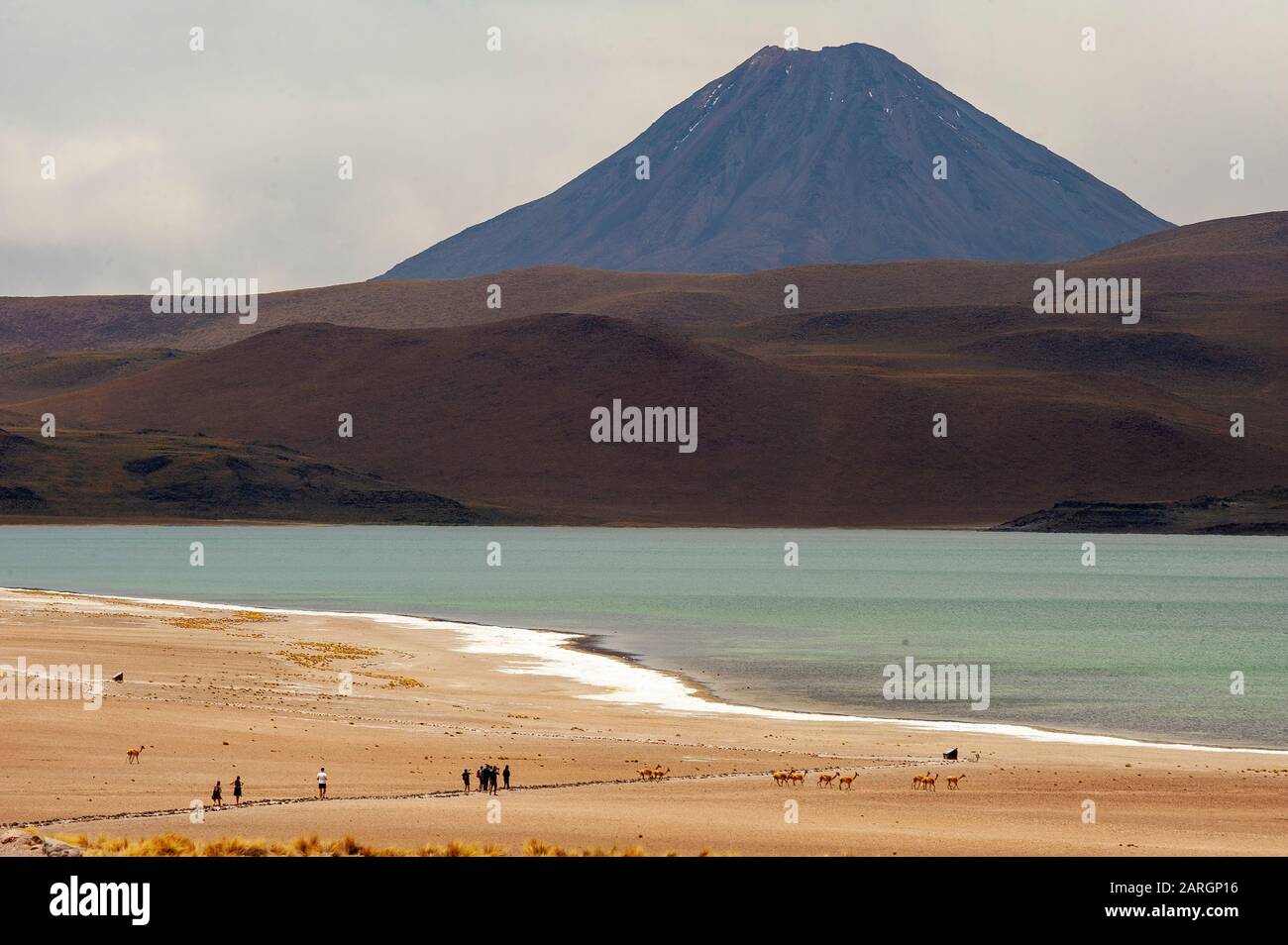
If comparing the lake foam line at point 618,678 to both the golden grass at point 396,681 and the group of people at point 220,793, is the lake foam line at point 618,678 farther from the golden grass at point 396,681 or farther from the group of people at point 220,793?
the group of people at point 220,793

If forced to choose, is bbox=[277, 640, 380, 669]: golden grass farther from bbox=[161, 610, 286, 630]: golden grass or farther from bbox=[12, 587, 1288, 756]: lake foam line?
bbox=[161, 610, 286, 630]: golden grass

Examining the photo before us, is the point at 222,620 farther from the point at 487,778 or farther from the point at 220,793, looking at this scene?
the point at 220,793

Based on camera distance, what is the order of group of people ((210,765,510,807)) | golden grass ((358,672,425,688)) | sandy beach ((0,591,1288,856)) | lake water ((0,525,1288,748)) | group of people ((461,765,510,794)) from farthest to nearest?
lake water ((0,525,1288,748)) < golden grass ((358,672,425,688)) < group of people ((461,765,510,794)) < group of people ((210,765,510,807)) < sandy beach ((0,591,1288,856))

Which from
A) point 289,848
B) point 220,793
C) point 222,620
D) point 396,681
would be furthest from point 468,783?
point 222,620

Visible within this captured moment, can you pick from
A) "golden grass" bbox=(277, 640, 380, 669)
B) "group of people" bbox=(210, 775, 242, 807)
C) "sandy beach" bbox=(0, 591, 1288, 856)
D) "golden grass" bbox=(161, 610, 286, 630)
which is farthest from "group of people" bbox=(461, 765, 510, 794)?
"golden grass" bbox=(161, 610, 286, 630)

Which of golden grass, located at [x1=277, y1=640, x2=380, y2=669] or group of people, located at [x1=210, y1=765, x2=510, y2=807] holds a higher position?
golden grass, located at [x1=277, y1=640, x2=380, y2=669]

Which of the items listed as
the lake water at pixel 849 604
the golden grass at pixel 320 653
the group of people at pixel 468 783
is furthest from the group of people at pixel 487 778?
the golden grass at pixel 320 653
